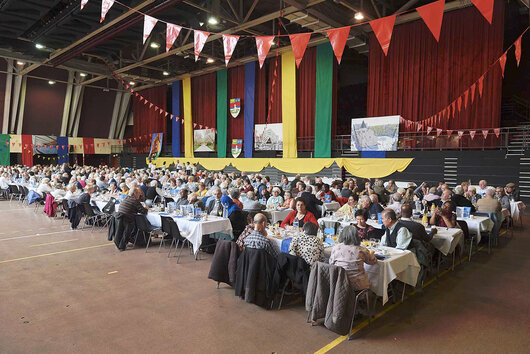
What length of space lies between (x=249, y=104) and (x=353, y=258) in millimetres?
16998

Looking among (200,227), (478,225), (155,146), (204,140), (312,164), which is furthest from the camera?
(155,146)

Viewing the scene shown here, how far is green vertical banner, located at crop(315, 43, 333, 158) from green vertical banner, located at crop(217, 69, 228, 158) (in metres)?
6.63

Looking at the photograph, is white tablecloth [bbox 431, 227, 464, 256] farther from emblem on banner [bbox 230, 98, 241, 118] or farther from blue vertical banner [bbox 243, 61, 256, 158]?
emblem on banner [bbox 230, 98, 241, 118]

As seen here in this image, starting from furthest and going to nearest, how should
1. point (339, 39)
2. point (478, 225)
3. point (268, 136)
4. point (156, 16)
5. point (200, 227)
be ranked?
point (268, 136)
point (156, 16)
point (339, 39)
point (478, 225)
point (200, 227)

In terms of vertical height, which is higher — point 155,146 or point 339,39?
point 339,39

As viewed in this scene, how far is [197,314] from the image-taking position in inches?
152

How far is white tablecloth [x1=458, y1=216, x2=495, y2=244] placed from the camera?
5.98m

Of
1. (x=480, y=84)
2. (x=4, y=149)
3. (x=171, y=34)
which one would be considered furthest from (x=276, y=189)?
(x=4, y=149)

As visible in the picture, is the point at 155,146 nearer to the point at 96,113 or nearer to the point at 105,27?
the point at 96,113

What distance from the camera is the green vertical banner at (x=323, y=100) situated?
1612 centimetres

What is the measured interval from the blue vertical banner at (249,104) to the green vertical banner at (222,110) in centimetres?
186

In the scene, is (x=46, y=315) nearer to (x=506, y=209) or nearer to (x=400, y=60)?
(x=506, y=209)

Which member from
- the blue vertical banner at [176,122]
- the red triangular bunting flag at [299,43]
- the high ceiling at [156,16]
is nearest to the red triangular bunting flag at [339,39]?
the red triangular bunting flag at [299,43]

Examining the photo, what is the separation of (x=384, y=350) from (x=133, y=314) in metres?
2.69
